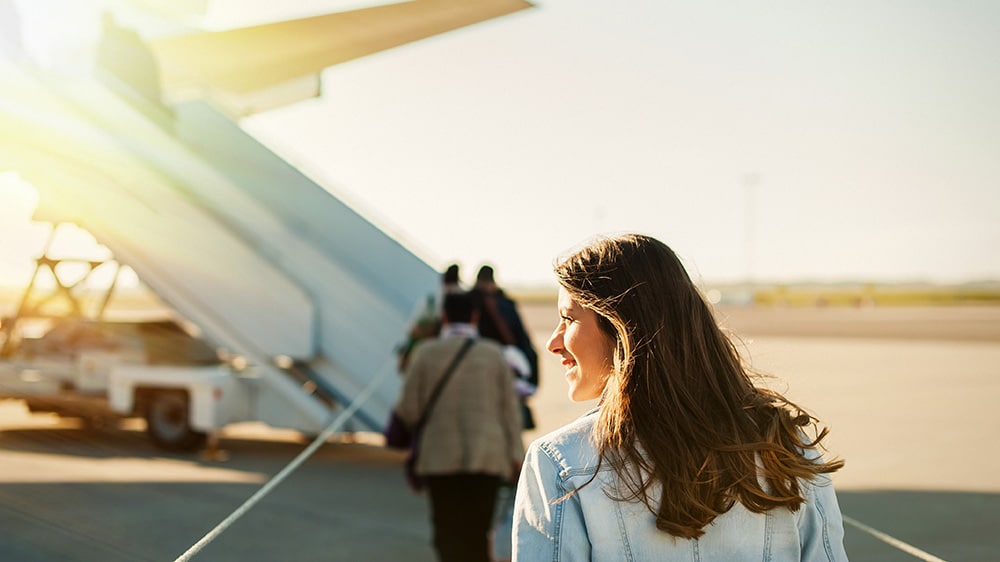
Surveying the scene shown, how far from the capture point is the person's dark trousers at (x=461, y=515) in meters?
4.68

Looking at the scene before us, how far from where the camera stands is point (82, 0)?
28.5ft

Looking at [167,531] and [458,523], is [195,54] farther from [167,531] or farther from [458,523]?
[458,523]

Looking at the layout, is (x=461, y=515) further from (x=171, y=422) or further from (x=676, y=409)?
(x=171, y=422)

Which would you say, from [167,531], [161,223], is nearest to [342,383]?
[161,223]

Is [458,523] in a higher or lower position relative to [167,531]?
higher

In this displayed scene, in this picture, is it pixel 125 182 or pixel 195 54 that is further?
pixel 195 54

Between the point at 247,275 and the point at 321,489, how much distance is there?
2.56 m

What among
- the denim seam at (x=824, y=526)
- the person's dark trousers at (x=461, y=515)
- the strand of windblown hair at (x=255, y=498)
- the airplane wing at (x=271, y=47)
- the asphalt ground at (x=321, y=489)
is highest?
the airplane wing at (x=271, y=47)

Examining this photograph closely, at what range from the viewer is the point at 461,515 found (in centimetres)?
475

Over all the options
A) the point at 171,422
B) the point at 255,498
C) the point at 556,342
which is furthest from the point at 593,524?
the point at 171,422

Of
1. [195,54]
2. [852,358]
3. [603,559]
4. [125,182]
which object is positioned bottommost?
[852,358]

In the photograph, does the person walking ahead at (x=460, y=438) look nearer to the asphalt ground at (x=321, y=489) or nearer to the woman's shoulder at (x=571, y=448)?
the asphalt ground at (x=321, y=489)

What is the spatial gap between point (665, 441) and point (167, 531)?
5.24 meters

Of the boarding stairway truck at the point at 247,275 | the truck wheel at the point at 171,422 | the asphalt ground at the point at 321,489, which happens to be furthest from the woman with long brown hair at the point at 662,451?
the truck wheel at the point at 171,422
